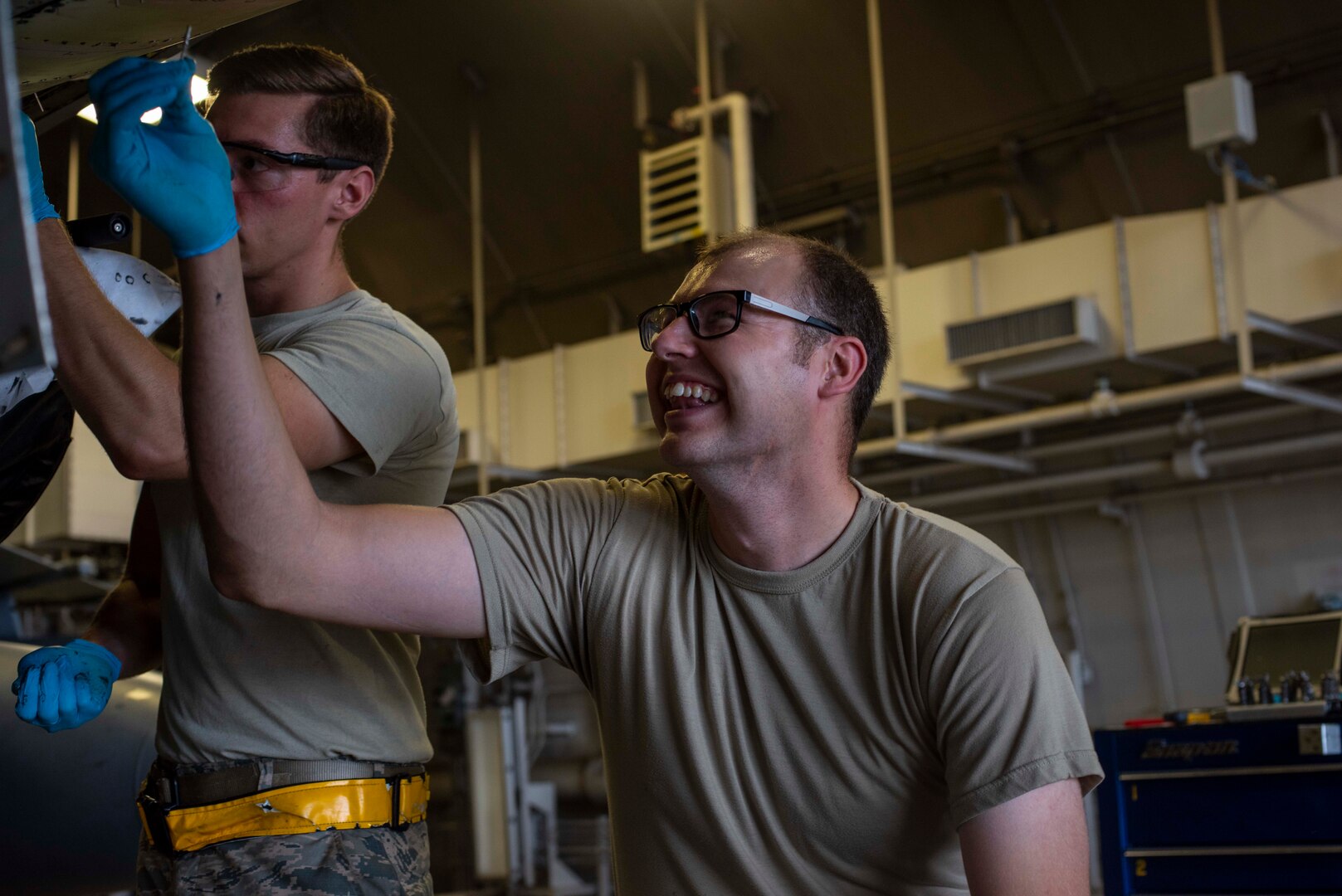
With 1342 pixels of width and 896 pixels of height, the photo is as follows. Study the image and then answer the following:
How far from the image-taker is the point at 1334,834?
3709 mm

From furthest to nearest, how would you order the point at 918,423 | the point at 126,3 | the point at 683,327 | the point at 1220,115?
1. the point at 918,423
2. the point at 1220,115
3. the point at 683,327
4. the point at 126,3

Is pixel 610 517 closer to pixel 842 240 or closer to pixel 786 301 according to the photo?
pixel 786 301

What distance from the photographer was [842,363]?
5.68 feet

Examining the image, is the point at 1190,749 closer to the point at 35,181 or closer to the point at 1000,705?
the point at 1000,705

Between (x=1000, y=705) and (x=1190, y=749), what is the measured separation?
9.89 feet

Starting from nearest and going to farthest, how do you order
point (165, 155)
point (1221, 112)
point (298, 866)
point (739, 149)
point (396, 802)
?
point (165, 155)
point (298, 866)
point (396, 802)
point (1221, 112)
point (739, 149)

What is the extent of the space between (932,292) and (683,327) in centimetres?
466

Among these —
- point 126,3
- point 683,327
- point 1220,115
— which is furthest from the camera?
point 1220,115

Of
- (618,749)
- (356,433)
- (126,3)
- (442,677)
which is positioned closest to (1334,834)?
(618,749)

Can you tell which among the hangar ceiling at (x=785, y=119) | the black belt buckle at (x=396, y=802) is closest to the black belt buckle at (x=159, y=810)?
the black belt buckle at (x=396, y=802)

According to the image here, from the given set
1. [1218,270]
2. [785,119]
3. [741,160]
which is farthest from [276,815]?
[785,119]

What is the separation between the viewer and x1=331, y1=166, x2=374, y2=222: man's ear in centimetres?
175

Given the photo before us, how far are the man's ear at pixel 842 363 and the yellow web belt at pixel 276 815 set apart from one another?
2.51 ft

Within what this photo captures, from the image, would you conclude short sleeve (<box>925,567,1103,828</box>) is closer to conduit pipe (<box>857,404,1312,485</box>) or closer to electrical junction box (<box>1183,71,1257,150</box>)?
electrical junction box (<box>1183,71,1257,150</box>)
